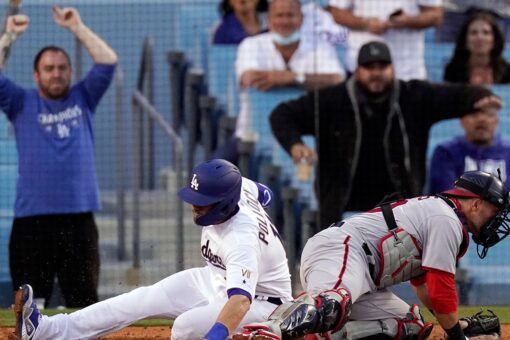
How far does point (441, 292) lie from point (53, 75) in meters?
5.00

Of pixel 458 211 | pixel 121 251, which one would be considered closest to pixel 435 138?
pixel 121 251

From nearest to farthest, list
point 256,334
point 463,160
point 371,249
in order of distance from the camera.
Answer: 1. point 256,334
2. point 371,249
3. point 463,160

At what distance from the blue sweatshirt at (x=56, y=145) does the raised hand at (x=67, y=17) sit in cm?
50

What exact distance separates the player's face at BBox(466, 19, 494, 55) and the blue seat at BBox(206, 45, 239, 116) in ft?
7.25

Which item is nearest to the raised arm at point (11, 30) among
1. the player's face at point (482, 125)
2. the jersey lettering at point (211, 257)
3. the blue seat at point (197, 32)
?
the blue seat at point (197, 32)

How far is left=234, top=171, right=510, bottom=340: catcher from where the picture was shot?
616 centimetres

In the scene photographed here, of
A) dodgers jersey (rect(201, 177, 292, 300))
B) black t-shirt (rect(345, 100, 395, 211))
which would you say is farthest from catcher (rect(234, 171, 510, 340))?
black t-shirt (rect(345, 100, 395, 211))

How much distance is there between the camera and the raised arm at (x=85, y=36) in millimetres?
10336

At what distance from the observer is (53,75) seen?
1016cm

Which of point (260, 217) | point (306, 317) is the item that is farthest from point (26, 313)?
point (306, 317)

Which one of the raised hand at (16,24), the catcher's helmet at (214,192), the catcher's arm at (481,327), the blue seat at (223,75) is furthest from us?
the blue seat at (223,75)

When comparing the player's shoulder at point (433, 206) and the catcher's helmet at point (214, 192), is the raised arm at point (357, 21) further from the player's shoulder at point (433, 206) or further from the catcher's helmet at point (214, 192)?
the catcher's helmet at point (214, 192)

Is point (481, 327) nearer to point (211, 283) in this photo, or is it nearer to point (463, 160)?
point (211, 283)

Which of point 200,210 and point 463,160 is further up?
point 200,210
